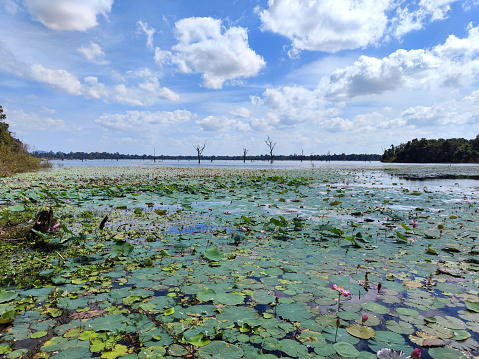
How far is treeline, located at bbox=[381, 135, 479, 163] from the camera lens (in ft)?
206

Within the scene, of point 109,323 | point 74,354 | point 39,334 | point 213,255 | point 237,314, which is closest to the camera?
point 74,354

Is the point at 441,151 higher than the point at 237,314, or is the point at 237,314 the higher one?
the point at 441,151

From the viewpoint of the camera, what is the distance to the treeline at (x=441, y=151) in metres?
62.7

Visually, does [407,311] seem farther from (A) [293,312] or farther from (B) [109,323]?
(B) [109,323]

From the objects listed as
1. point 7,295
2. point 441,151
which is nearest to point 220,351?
point 7,295

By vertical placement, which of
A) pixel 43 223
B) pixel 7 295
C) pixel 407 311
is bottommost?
pixel 407 311

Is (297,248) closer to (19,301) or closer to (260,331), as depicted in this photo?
(260,331)

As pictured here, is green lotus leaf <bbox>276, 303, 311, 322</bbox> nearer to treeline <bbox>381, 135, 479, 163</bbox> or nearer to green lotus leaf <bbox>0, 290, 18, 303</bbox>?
green lotus leaf <bbox>0, 290, 18, 303</bbox>

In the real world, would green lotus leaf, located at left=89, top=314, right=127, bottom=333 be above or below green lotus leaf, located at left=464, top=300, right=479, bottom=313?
above

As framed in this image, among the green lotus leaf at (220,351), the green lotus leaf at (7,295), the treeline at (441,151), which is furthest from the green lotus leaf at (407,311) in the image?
the treeline at (441,151)

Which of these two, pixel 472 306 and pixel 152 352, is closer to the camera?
pixel 152 352

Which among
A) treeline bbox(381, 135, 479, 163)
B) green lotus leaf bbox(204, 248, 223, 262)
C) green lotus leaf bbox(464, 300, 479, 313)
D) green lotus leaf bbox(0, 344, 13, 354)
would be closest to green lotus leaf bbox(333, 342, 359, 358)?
green lotus leaf bbox(464, 300, 479, 313)

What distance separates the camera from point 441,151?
6950cm

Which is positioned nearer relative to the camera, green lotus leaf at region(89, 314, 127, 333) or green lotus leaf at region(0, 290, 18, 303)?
green lotus leaf at region(89, 314, 127, 333)
